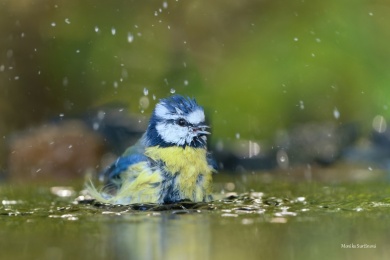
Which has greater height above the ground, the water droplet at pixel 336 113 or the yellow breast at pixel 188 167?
the water droplet at pixel 336 113

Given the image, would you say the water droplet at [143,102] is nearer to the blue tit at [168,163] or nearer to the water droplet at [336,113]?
the water droplet at [336,113]

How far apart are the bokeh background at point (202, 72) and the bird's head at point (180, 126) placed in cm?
230

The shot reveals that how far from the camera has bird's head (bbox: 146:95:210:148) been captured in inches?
216

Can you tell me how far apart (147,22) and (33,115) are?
1.49 meters

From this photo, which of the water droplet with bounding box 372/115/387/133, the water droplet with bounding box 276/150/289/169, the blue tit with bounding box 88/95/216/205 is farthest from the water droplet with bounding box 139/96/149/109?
the blue tit with bounding box 88/95/216/205

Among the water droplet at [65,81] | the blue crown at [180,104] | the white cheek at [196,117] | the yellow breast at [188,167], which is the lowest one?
the yellow breast at [188,167]

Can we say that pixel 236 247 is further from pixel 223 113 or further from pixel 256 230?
pixel 223 113

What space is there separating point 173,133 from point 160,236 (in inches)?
62.7

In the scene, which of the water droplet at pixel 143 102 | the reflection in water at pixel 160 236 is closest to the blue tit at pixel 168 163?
the reflection in water at pixel 160 236

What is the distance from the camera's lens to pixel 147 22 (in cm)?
891

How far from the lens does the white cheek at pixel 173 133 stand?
5.46 m

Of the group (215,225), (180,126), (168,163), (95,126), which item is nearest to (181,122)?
(180,126)

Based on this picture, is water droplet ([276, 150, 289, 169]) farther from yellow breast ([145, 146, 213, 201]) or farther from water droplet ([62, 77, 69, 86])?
water droplet ([62, 77, 69, 86])

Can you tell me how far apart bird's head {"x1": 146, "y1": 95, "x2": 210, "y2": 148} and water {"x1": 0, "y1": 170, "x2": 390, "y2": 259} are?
428 millimetres
